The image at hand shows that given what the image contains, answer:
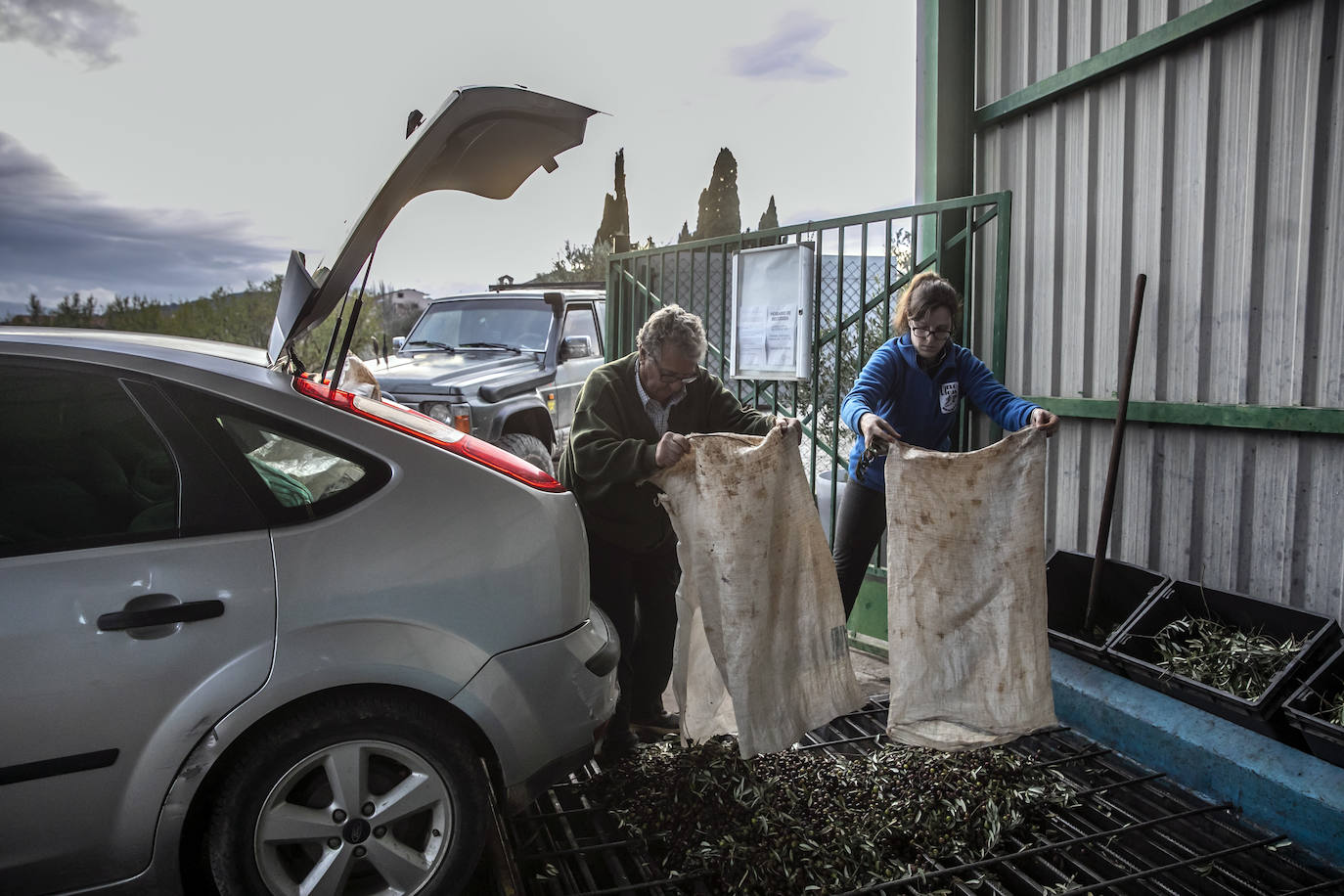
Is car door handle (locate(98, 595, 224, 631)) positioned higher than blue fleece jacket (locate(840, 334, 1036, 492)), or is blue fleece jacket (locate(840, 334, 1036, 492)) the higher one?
blue fleece jacket (locate(840, 334, 1036, 492))

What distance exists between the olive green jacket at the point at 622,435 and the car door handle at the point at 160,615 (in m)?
1.29

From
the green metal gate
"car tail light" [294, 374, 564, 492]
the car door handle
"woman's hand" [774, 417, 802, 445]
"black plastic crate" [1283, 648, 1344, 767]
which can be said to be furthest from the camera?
the green metal gate

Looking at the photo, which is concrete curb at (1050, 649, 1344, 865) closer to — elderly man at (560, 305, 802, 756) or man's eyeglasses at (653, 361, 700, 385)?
elderly man at (560, 305, 802, 756)

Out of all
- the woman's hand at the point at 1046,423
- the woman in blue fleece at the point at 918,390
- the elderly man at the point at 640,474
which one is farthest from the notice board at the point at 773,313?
the woman's hand at the point at 1046,423

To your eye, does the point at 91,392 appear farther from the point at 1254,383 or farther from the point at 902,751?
the point at 1254,383

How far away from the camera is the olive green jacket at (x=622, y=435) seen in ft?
10.2

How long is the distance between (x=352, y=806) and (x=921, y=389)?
2.63 m

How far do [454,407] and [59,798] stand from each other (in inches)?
228

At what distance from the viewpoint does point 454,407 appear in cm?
769

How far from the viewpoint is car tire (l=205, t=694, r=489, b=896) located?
2164 millimetres

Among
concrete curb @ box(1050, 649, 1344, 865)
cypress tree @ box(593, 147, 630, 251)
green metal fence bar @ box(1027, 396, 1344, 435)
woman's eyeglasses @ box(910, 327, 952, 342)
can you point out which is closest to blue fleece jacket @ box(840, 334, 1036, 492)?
woman's eyeglasses @ box(910, 327, 952, 342)

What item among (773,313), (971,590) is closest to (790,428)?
(971,590)

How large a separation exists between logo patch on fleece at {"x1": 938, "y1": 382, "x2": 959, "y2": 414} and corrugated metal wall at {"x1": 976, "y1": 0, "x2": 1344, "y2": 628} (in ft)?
3.13

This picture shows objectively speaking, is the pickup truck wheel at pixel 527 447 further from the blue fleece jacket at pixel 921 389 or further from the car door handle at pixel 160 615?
the car door handle at pixel 160 615
